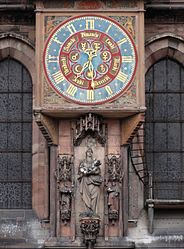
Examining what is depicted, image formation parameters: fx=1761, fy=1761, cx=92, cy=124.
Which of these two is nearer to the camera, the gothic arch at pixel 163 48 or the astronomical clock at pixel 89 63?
the astronomical clock at pixel 89 63

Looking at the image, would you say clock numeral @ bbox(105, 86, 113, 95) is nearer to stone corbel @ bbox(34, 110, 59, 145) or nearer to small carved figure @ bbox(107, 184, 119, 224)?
stone corbel @ bbox(34, 110, 59, 145)

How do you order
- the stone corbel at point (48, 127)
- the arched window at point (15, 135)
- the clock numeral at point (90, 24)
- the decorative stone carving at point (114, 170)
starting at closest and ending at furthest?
the stone corbel at point (48, 127)
the decorative stone carving at point (114, 170)
the clock numeral at point (90, 24)
the arched window at point (15, 135)

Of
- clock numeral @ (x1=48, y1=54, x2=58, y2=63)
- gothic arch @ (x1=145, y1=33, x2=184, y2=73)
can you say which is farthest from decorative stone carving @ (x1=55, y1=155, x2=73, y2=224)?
gothic arch @ (x1=145, y1=33, x2=184, y2=73)

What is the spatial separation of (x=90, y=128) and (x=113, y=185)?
4.13ft

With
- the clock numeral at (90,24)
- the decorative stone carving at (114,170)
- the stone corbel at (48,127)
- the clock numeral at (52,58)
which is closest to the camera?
the stone corbel at (48,127)

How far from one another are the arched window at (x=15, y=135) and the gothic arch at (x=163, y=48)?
2.62m

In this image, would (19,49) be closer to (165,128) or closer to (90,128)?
(90,128)

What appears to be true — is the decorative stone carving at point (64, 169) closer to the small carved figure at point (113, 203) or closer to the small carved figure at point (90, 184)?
the small carved figure at point (90, 184)

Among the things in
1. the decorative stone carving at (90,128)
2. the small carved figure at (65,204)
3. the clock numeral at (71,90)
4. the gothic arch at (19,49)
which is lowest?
the small carved figure at (65,204)

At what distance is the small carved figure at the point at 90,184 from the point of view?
1412 inches

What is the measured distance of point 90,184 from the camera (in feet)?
118

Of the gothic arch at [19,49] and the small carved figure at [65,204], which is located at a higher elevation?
the gothic arch at [19,49]

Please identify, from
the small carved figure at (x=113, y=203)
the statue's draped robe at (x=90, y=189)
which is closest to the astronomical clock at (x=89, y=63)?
the statue's draped robe at (x=90, y=189)

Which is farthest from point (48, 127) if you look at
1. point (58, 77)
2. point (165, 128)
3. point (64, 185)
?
point (165, 128)
